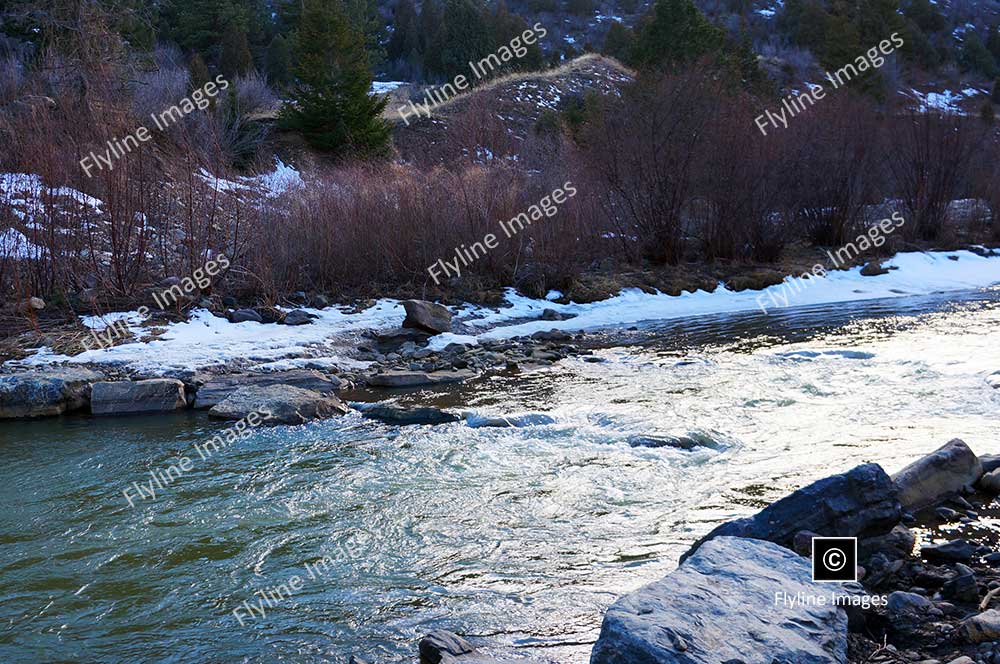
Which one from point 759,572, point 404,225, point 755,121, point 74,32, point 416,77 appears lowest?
point 759,572

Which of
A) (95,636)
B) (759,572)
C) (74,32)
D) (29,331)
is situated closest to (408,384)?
(29,331)

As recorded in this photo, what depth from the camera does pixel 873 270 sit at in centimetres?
2097

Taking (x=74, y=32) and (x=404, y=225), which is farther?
(x=74, y=32)

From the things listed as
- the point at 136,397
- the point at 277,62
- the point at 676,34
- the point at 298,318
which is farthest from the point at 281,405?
the point at 277,62

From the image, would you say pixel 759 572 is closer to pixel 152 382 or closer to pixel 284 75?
pixel 152 382

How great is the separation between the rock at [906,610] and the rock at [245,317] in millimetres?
11216

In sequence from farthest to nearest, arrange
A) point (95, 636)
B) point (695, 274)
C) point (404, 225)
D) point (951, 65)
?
1. point (951, 65)
2. point (695, 274)
3. point (404, 225)
4. point (95, 636)

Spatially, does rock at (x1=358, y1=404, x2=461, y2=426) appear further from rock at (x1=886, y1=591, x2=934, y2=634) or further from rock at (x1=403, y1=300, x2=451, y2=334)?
rock at (x1=886, y1=591, x2=934, y2=634)

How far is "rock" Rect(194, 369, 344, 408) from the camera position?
10.8 metres

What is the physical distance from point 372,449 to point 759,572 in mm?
4797

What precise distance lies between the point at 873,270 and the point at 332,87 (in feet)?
A: 63.1

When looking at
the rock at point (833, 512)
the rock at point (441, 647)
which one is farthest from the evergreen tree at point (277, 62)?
the rock at point (441, 647)

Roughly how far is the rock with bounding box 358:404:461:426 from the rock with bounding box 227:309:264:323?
4.97 meters

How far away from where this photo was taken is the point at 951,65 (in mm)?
68562
